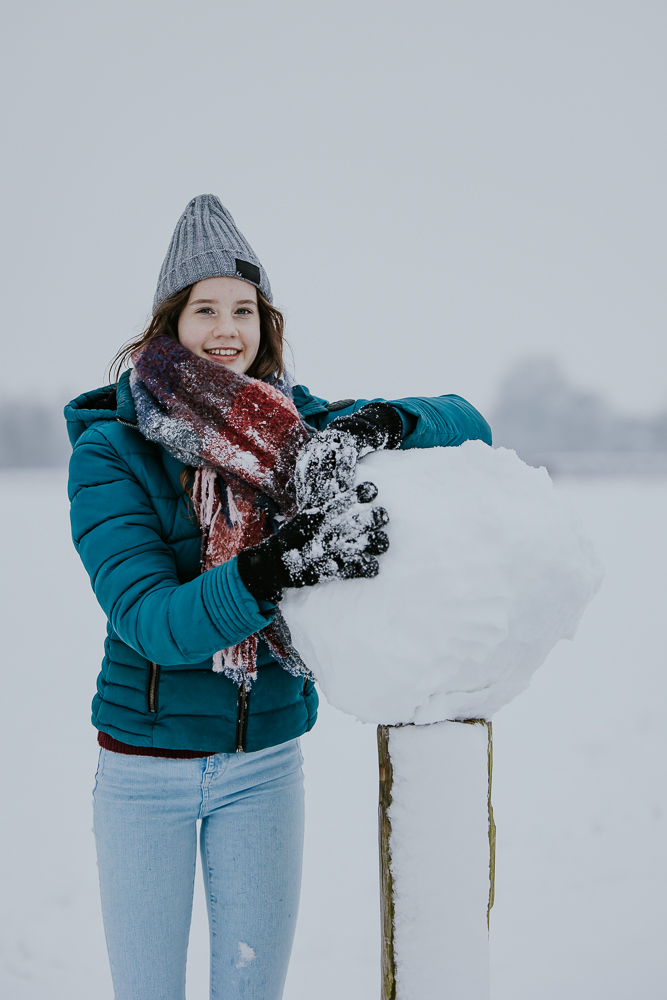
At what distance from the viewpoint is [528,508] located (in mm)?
1036

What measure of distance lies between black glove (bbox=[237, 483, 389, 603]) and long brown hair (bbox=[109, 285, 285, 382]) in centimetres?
51

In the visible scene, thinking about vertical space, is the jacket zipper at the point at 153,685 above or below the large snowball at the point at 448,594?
below

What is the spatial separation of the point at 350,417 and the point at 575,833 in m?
2.43

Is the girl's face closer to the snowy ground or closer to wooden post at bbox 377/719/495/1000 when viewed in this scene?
wooden post at bbox 377/719/495/1000

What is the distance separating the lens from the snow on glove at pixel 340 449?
1.03m

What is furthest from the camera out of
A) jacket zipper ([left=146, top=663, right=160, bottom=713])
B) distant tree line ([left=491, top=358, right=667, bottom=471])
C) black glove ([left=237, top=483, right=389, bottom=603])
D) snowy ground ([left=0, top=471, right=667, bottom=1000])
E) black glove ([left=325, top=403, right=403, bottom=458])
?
distant tree line ([left=491, top=358, right=667, bottom=471])

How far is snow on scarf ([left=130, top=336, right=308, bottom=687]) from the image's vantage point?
45.9 inches

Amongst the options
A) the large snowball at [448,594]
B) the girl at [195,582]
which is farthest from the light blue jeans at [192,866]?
the large snowball at [448,594]

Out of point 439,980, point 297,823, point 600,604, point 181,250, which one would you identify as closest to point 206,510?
point 181,250

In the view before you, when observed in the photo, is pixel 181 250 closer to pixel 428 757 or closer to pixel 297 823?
pixel 428 757

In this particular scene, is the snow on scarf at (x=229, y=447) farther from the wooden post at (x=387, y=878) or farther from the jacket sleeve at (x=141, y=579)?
the wooden post at (x=387, y=878)

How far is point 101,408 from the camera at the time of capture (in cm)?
132

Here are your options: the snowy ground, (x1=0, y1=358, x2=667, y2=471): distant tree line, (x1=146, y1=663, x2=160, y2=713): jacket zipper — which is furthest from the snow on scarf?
(x1=0, y1=358, x2=667, y2=471): distant tree line

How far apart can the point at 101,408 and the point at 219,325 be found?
28 centimetres
